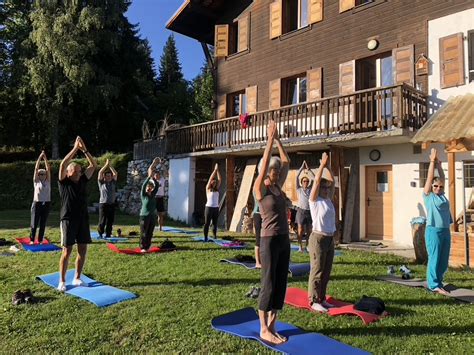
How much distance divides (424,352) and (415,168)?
7.61 meters

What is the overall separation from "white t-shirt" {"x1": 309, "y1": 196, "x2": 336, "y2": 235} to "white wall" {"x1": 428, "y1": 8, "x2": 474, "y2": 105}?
22.9 ft

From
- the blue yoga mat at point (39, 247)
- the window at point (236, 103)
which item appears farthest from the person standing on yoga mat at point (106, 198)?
the window at point (236, 103)

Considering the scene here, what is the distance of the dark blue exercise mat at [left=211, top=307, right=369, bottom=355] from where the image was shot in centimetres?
393

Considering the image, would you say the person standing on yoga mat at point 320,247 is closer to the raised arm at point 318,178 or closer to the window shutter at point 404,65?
the raised arm at point 318,178

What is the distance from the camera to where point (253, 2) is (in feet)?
53.9

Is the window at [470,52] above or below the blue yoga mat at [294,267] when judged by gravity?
above

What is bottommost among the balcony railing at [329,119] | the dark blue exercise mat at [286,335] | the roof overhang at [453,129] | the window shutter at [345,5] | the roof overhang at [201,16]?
the dark blue exercise mat at [286,335]

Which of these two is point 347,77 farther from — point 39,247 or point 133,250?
point 39,247

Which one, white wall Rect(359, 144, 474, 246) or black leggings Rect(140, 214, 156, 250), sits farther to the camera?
white wall Rect(359, 144, 474, 246)

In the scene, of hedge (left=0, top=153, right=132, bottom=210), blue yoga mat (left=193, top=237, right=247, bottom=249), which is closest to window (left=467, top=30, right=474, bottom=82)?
blue yoga mat (left=193, top=237, right=247, bottom=249)

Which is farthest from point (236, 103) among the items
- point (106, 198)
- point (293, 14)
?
point (106, 198)

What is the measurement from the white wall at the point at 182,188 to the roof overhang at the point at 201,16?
6144 millimetres

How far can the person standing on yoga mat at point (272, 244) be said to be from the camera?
13.5 ft

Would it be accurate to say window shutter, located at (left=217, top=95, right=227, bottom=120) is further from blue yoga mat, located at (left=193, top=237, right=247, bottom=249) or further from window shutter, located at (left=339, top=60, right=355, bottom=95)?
blue yoga mat, located at (left=193, top=237, right=247, bottom=249)
